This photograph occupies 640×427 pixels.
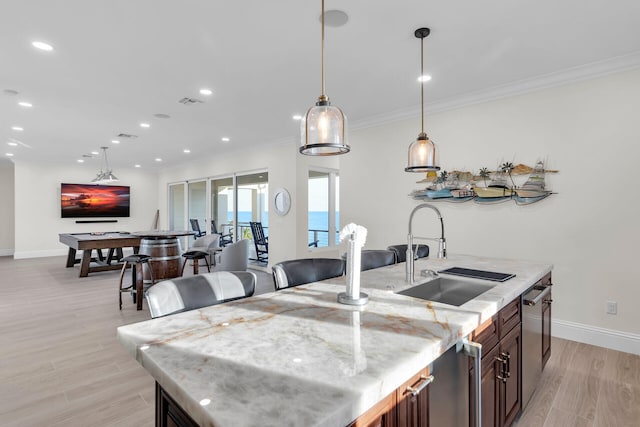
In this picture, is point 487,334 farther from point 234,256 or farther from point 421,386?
point 234,256

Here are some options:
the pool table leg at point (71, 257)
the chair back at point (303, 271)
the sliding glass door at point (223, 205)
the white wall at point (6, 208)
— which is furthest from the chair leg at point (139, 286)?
the white wall at point (6, 208)

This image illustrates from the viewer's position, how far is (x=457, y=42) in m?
2.71

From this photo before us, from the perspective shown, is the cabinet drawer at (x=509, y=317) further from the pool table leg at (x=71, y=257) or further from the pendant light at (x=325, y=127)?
the pool table leg at (x=71, y=257)

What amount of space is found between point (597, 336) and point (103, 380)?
14.2ft

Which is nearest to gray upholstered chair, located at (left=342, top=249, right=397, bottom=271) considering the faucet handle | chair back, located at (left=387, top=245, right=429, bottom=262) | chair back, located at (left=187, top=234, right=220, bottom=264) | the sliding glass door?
chair back, located at (left=387, top=245, right=429, bottom=262)

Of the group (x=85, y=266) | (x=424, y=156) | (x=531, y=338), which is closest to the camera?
(x=531, y=338)

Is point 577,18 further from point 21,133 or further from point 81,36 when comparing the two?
point 21,133

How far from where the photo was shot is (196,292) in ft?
5.41

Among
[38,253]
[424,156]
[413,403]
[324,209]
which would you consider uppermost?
[424,156]

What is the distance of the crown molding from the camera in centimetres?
300

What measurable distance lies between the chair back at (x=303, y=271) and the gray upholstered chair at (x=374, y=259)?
254 millimetres

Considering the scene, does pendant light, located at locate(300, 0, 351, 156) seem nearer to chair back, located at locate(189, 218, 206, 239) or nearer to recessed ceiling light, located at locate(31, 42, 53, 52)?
recessed ceiling light, located at locate(31, 42, 53, 52)

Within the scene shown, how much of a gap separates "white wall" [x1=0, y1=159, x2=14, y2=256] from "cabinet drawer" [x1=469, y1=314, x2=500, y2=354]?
12125 mm

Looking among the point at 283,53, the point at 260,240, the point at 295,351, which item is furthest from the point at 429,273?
the point at 260,240
